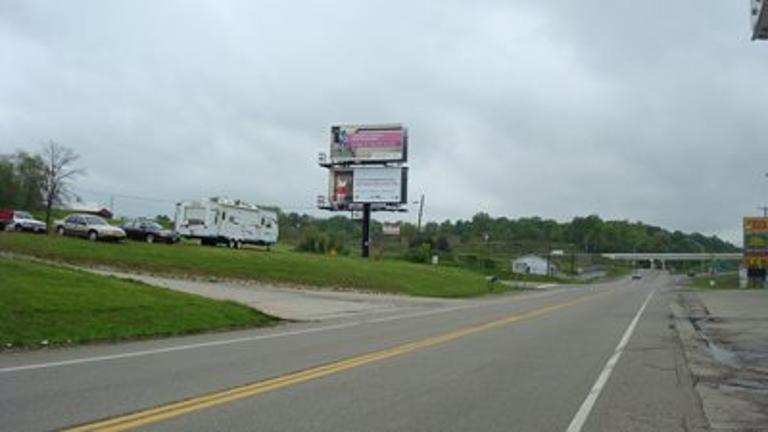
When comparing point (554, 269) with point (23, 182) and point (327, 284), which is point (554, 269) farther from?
point (327, 284)

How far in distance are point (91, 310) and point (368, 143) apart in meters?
58.5

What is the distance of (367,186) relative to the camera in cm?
7656

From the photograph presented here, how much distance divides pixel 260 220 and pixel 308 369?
171 ft

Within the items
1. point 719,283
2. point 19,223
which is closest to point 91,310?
point 19,223

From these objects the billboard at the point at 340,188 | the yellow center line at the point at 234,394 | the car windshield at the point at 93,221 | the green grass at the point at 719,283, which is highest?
the billboard at the point at 340,188

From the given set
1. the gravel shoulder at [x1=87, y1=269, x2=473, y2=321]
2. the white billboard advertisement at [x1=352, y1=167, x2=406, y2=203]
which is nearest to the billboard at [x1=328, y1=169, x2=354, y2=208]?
the white billboard advertisement at [x1=352, y1=167, x2=406, y2=203]

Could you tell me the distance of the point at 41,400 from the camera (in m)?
9.97

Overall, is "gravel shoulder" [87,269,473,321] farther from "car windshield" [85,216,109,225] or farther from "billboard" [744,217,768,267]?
"billboard" [744,217,768,267]

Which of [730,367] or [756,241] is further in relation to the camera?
[756,241]

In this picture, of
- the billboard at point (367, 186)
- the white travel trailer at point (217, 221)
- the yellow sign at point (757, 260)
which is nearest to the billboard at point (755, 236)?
the yellow sign at point (757, 260)

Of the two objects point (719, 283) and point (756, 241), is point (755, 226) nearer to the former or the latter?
point (756, 241)

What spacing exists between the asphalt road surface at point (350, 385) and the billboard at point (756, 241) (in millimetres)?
72613

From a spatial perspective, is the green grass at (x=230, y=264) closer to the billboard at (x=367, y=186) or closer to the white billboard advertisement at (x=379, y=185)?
the white billboard advertisement at (x=379, y=185)

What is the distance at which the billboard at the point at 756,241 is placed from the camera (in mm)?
87188
